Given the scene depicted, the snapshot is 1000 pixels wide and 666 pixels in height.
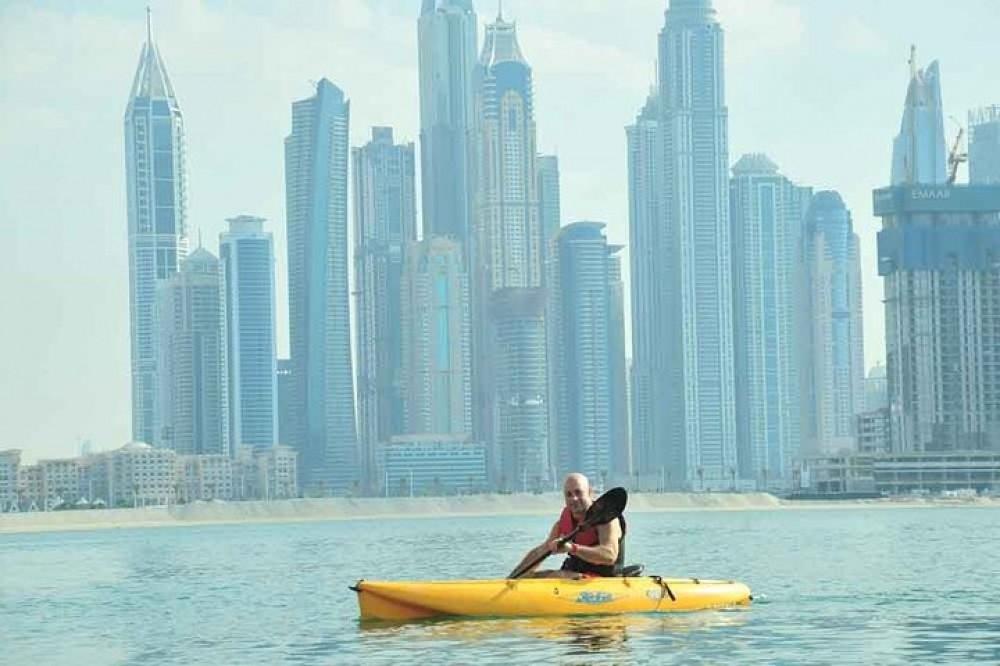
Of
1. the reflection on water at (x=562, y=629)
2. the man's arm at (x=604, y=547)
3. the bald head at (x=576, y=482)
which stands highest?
the bald head at (x=576, y=482)

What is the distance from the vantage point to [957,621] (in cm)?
4447

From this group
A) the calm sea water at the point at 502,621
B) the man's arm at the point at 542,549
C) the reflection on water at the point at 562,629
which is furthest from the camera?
the man's arm at the point at 542,549

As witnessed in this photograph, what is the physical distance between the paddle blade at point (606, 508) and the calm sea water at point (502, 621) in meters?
2.08

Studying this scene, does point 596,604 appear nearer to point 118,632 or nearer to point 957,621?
point 957,621

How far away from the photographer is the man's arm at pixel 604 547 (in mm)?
40000

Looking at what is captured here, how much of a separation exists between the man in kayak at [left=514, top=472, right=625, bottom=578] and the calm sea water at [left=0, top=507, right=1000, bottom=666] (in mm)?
975

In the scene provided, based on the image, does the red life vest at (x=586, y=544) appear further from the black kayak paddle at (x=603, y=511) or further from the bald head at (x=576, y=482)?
the bald head at (x=576, y=482)

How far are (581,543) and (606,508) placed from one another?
118 cm

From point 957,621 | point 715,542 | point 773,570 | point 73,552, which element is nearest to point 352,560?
point 715,542

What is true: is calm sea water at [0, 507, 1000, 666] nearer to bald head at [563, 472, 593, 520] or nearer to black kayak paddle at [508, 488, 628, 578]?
black kayak paddle at [508, 488, 628, 578]

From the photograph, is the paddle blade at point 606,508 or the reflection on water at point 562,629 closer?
the paddle blade at point 606,508

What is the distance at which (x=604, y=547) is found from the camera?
40.3m

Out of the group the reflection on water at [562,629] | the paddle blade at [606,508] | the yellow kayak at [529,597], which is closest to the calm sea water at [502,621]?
the reflection on water at [562,629]

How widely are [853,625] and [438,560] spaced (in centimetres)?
4461
